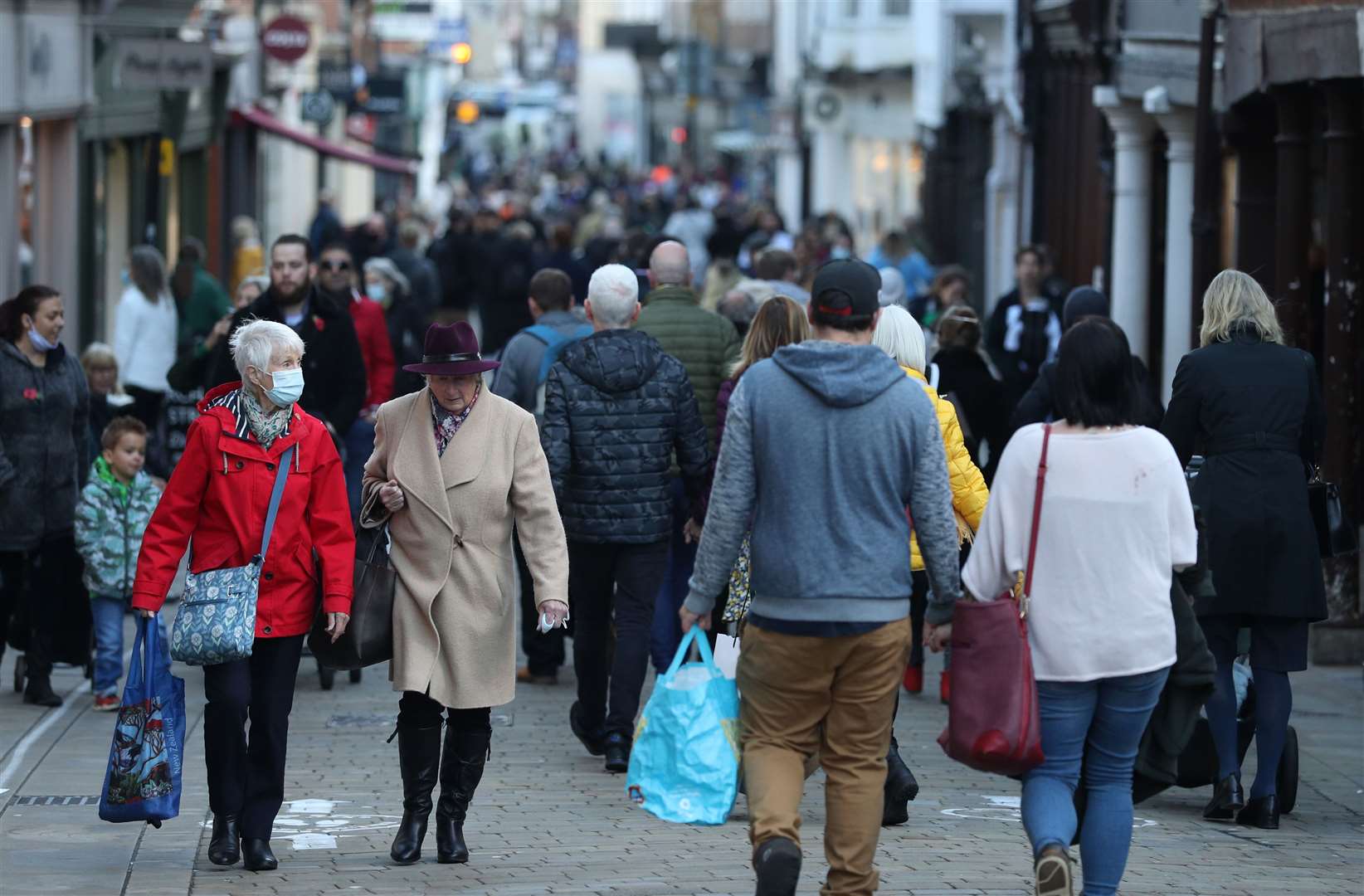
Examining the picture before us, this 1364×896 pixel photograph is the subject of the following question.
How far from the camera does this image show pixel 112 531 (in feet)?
33.4

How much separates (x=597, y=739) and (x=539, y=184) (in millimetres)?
67414

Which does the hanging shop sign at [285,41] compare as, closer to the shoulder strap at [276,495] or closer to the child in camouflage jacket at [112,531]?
the child in camouflage jacket at [112,531]

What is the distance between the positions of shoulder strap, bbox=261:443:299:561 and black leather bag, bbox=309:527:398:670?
0.29 metres

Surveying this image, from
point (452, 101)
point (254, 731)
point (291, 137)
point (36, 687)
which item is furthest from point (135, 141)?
point (452, 101)

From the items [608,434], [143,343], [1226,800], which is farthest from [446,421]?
[143,343]

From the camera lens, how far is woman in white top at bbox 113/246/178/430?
14953 mm

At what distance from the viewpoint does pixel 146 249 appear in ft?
50.0

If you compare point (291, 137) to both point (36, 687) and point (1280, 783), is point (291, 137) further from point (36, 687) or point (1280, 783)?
point (1280, 783)

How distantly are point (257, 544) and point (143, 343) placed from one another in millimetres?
8060

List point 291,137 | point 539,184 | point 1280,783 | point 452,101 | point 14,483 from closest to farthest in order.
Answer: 1. point 1280,783
2. point 14,483
3. point 291,137
4. point 539,184
5. point 452,101

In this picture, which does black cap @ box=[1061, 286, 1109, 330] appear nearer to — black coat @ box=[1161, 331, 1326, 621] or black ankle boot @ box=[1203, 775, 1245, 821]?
black coat @ box=[1161, 331, 1326, 621]

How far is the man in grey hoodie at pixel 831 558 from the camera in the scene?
6.27 meters

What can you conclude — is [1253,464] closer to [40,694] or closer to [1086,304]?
[1086,304]

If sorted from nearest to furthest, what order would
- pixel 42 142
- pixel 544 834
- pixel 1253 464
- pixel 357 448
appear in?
pixel 544 834
pixel 1253 464
pixel 357 448
pixel 42 142
